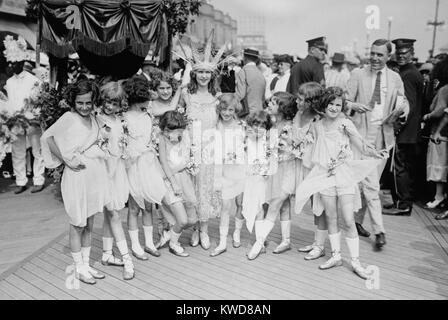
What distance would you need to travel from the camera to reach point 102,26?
5.89 metres

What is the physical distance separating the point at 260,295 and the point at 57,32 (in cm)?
470

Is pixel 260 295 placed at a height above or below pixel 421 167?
below

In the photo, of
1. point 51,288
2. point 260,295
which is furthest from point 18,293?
point 260,295

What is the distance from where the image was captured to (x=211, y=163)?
4.23m

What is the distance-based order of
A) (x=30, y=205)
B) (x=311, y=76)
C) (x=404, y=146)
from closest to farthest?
1. (x=404, y=146)
2. (x=30, y=205)
3. (x=311, y=76)

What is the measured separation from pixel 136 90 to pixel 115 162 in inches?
27.1

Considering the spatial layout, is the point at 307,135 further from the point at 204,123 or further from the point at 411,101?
the point at 411,101

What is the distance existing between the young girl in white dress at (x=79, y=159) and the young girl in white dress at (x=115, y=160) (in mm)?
110

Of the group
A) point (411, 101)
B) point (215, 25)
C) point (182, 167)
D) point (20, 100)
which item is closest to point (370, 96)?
point (411, 101)

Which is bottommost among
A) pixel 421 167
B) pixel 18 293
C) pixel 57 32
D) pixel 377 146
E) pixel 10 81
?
pixel 18 293

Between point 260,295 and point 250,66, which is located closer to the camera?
point 260,295

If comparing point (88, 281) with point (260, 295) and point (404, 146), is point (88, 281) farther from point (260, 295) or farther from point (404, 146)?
point (404, 146)

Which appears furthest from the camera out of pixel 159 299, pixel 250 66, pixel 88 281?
pixel 250 66

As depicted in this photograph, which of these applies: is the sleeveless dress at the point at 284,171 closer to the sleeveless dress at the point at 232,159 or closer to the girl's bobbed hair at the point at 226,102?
the sleeveless dress at the point at 232,159
